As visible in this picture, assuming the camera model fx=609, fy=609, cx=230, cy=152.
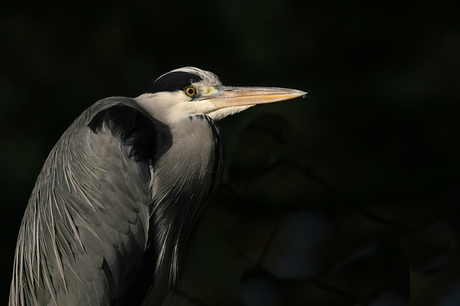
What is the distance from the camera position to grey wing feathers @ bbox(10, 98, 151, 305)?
1.33 meters

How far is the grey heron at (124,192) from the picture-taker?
133 centimetres

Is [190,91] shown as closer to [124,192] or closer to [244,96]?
[244,96]

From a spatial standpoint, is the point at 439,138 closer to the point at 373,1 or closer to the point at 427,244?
the point at 427,244

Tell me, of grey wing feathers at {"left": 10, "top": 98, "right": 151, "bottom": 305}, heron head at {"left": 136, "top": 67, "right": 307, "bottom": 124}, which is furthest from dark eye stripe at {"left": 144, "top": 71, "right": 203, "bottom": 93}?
grey wing feathers at {"left": 10, "top": 98, "right": 151, "bottom": 305}

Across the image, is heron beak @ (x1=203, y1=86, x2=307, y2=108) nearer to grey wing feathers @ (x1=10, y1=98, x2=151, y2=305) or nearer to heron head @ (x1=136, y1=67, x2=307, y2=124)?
heron head @ (x1=136, y1=67, x2=307, y2=124)

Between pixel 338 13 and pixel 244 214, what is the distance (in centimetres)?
88

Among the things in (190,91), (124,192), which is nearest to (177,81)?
(190,91)

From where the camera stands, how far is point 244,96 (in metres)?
1.45

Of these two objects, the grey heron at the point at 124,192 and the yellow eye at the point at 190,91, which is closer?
the grey heron at the point at 124,192

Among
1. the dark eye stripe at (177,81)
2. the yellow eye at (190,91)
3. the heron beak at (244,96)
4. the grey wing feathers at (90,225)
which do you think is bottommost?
the grey wing feathers at (90,225)

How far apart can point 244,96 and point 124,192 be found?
0.36 metres

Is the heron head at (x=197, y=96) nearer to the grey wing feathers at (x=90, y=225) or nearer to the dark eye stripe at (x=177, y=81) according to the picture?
Answer: the dark eye stripe at (x=177, y=81)

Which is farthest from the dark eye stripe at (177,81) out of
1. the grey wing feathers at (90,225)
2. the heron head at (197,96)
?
the grey wing feathers at (90,225)

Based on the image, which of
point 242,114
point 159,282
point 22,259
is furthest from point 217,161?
point 242,114
